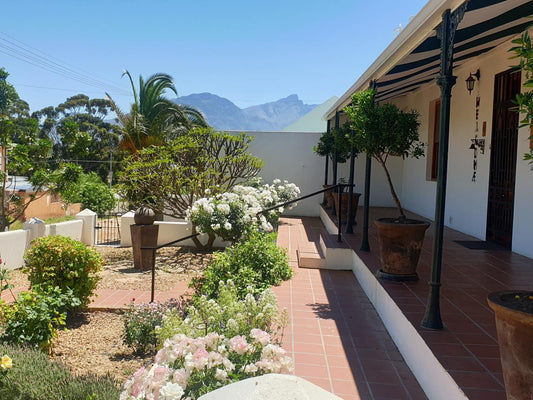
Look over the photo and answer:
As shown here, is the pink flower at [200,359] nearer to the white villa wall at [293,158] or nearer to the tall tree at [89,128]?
the white villa wall at [293,158]

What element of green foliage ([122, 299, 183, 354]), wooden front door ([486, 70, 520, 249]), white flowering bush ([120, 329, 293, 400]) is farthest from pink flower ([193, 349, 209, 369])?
wooden front door ([486, 70, 520, 249])

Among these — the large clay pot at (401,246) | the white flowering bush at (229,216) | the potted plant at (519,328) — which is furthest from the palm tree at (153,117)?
the potted plant at (519,328)

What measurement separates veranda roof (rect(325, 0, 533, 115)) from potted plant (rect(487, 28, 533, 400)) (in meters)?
1.54

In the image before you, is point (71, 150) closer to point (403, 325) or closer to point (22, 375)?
point (22, 375)

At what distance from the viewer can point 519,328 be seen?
6.80 ft

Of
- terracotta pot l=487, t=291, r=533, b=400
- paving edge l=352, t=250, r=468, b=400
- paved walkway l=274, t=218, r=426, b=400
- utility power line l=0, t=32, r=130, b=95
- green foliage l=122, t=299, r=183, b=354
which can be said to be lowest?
green foliage l=122, t=299, r=183, b=354

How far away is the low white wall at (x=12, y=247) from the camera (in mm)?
8766

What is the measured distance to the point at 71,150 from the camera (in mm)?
11383

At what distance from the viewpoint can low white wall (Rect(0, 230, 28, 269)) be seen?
877cm

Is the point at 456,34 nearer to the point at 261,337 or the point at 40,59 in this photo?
the point at 261,337

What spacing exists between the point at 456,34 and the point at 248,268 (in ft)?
12.6

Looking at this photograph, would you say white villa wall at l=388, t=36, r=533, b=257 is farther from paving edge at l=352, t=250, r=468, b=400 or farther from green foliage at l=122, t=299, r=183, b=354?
green foliage at l=122, t=299, r=183, b=354

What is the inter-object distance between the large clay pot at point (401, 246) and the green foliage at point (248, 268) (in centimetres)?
155

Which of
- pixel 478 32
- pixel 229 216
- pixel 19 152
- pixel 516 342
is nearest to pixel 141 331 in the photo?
pixel 516 342
